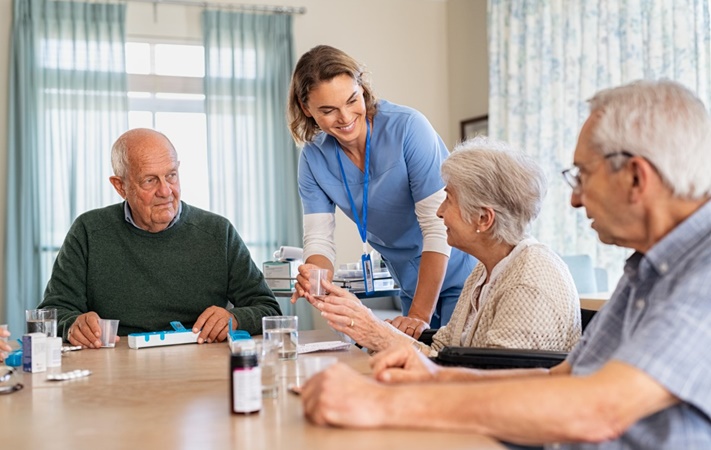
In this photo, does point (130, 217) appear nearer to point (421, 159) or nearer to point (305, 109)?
point (305, 109)

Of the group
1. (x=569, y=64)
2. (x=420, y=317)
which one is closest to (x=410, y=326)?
(x=420, y=317)

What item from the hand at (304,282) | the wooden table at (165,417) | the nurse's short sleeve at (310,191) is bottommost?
the wooden table at (165,417)

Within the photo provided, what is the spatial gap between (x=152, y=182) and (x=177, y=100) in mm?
3730

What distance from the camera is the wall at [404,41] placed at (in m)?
6.27

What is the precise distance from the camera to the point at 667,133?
1.23 m

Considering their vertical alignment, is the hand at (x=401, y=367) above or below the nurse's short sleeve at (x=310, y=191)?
below

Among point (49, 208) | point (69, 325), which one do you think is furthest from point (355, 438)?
point (49, 208)

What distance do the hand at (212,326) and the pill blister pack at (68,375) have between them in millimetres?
508

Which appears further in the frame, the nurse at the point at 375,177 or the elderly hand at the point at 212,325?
the nurse at the point at 375,177

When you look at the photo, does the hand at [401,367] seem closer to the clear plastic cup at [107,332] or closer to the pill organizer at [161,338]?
the pill organizer at [161,338]

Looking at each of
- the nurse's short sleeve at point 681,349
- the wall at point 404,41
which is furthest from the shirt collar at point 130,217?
the wall at point 404,41

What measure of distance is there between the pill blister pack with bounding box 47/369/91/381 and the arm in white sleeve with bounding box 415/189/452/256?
1213 mm

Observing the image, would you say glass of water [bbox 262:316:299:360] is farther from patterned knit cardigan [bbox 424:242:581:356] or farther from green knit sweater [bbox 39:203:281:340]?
green knit sweater [bbox 39:203:281:340]

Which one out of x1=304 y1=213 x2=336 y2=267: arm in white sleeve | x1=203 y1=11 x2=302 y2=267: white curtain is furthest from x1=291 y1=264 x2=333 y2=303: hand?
x1=203 y1=11 x2=302 y2=267: white curtain
